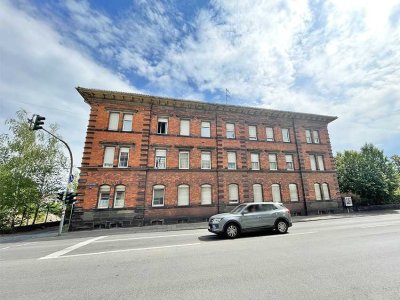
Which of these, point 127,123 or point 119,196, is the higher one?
point 127,123

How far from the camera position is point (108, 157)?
1802 centimetres

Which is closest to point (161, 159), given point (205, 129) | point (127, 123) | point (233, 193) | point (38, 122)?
point (127, 123)

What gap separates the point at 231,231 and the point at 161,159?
1121 centimetres

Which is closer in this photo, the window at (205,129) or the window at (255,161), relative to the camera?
the window at (205,129)

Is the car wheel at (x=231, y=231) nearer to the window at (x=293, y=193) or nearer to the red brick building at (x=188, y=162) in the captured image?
the red brick building at (x=188, y=162)

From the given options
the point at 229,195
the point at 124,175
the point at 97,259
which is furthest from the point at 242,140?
the point at 97,259

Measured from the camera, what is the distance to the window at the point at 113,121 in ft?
61.9

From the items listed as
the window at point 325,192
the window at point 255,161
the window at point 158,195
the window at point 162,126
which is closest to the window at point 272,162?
the window at point 255,161

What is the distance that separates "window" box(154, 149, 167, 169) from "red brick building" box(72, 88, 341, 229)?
0.09 meters

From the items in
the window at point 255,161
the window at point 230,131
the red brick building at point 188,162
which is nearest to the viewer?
the red brick building at point 188,162

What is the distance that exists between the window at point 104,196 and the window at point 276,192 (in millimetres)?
16157

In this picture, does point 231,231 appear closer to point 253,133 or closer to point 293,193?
point 293,193

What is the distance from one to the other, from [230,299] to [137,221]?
1495cm

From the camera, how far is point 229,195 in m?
19.7
